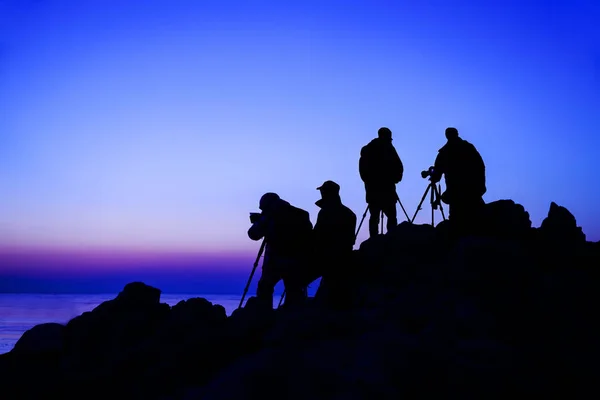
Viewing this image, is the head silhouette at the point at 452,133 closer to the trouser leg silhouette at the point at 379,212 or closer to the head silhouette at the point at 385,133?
the head silhouette at the point at 385,133

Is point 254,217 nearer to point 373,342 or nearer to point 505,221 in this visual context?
point 373,342

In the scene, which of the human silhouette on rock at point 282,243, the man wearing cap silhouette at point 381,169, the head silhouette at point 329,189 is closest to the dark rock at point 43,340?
the human silhouette on rock at point 282,243

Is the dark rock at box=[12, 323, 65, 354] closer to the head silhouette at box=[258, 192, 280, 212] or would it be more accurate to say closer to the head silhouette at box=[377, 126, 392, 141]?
the head silhouette at box=[258, 192, 280, 212]

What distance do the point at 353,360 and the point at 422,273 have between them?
14.3 feet

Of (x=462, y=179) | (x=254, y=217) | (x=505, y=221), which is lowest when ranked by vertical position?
(x=505, y=221)

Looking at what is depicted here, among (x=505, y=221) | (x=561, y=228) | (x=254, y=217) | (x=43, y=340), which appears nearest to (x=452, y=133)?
(x=505, y=221)

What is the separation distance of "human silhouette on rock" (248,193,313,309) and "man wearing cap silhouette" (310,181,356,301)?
453 millimetres

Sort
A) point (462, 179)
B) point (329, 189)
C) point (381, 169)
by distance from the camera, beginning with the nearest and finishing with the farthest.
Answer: point (329, 189) < point (462, 179) < point (381, 169)

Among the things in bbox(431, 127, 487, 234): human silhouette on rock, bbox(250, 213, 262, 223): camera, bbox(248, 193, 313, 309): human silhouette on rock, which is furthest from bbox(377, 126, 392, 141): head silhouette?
bbox(250, 213, 262, 223): camera

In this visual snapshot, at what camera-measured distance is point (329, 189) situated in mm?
10469

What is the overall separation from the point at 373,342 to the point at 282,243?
4.39 m

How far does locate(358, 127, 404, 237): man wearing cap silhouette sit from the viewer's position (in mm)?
13742

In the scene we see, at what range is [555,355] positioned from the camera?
728cm

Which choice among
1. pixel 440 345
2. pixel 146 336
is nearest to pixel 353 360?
pixel 440 345
